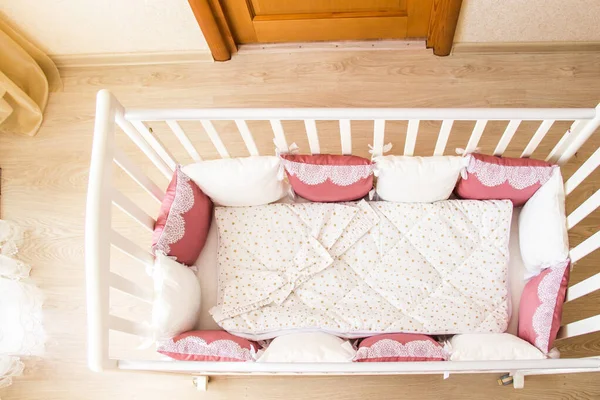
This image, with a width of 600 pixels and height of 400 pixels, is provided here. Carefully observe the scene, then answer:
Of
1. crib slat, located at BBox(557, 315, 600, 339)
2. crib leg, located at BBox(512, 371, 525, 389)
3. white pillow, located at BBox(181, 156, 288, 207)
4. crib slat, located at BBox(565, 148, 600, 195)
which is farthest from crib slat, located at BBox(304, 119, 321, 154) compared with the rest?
crib leg, located at BBox(512, 371, 525, 389)

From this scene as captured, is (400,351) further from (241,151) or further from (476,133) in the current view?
(241,151)

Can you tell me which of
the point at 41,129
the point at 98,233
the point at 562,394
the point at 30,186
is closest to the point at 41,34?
the point at 41,129

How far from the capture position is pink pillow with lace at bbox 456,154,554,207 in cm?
132

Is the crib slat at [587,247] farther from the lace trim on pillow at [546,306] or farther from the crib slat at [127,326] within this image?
the crib slat at [127,326]

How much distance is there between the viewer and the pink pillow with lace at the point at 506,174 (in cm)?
132

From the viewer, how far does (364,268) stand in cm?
141

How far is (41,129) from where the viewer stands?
1957 mm

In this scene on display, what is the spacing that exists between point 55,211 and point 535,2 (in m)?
1.83

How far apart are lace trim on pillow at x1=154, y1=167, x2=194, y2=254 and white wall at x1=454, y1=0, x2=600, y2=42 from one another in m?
1.10

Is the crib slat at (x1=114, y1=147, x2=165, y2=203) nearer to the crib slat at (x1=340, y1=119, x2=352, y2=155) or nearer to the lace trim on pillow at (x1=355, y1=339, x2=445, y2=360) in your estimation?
the crib slat at (x1=340, y1=119, x2=352, y2=155)

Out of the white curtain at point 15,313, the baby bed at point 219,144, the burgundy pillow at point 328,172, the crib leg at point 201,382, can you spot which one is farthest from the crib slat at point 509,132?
the white curtain at point 15,313

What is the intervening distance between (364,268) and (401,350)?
27cm

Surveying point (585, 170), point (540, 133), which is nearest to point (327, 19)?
point (540, 133)

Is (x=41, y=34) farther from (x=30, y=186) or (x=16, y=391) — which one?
(x=16, y=391)
